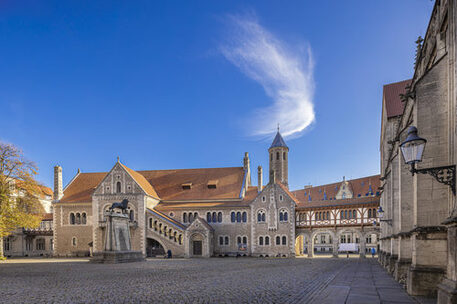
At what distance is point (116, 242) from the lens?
28688mm

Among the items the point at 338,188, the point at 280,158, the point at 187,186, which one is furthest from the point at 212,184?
the point at 338,188

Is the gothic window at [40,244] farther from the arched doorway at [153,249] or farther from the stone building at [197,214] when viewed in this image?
the arched doorway at [153,249]

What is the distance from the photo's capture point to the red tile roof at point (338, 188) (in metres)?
59.3

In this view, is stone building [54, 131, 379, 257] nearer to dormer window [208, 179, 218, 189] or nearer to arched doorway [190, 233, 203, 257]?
dormer window [208, 179, 218, 189]

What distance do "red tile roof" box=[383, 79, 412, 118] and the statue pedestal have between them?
23.9 m

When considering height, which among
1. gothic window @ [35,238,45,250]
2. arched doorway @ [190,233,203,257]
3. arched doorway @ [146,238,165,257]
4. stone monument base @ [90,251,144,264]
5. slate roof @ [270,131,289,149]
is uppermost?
slate roof @ [270,131,289,149]

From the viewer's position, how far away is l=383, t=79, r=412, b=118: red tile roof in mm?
25972

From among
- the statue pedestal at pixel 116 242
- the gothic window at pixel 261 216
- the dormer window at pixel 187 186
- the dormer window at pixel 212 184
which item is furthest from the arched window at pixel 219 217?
the statue pedestal at pixel 116 242

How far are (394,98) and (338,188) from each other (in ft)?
126

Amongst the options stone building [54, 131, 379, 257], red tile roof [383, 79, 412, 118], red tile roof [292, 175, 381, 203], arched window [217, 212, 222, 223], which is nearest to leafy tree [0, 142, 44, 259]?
stone building [54, 131, 379, 257]

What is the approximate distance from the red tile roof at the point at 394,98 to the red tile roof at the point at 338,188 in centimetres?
2878

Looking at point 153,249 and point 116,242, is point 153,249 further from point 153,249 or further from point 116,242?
point 116,242

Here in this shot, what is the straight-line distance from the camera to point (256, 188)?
1943 inches

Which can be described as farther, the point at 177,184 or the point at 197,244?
the point at 177,184
